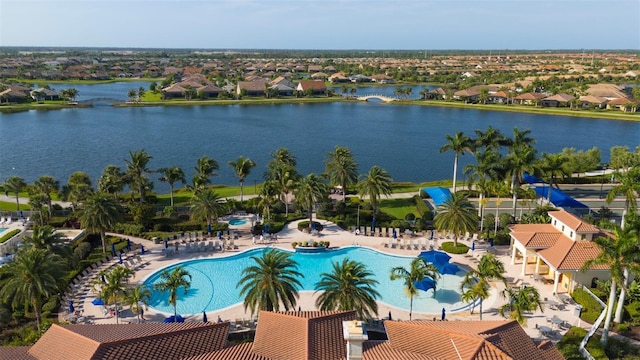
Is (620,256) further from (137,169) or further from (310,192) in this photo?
(137,169)

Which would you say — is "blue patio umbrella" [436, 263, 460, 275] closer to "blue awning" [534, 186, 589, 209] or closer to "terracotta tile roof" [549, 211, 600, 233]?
"terracotta tile roof" [549, 211, 600, 233]

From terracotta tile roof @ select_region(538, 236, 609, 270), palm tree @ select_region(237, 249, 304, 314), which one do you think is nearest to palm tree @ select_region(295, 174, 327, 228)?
palm tree @ select_region(237, 249, 304, 314)

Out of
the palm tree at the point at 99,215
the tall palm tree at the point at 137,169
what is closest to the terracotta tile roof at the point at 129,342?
the palm tree at the point at 99,215

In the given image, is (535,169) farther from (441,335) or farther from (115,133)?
(115,133)

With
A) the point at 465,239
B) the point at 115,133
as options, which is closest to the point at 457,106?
the point at 115,133

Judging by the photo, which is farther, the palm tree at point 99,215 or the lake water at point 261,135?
the lake water at point 261,135

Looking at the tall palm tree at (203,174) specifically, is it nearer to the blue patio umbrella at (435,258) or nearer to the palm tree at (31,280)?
the palm tree at (31,280)
